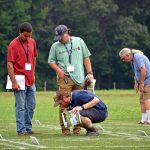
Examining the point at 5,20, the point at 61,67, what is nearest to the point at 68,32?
the point at 61,67

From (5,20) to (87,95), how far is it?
184 ft

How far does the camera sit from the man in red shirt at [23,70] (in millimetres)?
14297

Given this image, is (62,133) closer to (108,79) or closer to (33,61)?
(33,61)

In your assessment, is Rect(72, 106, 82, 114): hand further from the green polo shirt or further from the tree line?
the tree line

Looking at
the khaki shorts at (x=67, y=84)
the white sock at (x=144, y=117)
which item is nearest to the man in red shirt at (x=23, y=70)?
the khaki shorts at (x=67, y=84)

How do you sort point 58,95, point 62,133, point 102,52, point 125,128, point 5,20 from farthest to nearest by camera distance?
point 102,52, point 5,20, point 125,128, point 62,133, point 58,95

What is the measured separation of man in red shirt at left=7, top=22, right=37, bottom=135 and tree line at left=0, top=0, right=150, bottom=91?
56659mm

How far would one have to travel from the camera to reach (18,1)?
7069 cm

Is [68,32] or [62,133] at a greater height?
[68,32]

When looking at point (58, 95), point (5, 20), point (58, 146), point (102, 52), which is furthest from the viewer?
point (102, 52)

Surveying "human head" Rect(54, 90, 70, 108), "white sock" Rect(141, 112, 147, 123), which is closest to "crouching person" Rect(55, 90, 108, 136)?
"human head" Rect(54, 90, 70, 108)

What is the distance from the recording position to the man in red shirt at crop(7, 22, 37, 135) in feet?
46.9

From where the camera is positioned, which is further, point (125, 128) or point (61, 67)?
point (125, 128)

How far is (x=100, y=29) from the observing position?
78.6 meters
